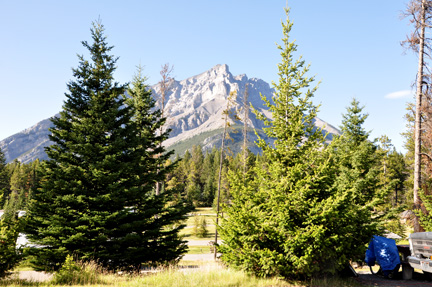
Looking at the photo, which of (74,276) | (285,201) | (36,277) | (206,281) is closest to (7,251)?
(74,276)

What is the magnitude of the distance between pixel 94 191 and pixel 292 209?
1003 cm

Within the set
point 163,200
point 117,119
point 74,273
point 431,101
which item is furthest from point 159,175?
point 431,101

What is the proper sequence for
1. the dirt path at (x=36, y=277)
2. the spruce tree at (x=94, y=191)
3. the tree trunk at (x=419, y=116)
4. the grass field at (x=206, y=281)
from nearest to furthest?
1. the grass field at (x=206, y=281)
2. the dirt path at (x=36, y=277)
3. the spruce tree at (x=94, y=191)
4. the tree trunk at (x=419, y=116)

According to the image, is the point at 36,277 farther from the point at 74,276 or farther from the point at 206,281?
the point at 206,281

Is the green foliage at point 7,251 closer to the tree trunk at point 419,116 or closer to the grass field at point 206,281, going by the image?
the grass field at point 206,281

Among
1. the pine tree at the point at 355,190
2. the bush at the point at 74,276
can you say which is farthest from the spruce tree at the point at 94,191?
the pine tree at the point at 355,190

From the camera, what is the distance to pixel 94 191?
14.0 metres

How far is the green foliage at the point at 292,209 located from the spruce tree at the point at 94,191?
253 inches

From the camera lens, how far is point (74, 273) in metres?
9.91

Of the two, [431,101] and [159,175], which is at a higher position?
[431,101]

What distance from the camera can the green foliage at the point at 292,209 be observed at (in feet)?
29.0

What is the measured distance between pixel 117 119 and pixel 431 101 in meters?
20.7

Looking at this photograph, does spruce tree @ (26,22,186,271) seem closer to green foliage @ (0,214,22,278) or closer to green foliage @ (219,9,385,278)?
green foliage @ (0,214,22,278)

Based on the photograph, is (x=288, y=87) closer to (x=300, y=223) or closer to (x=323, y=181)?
(x=323, y=181)
